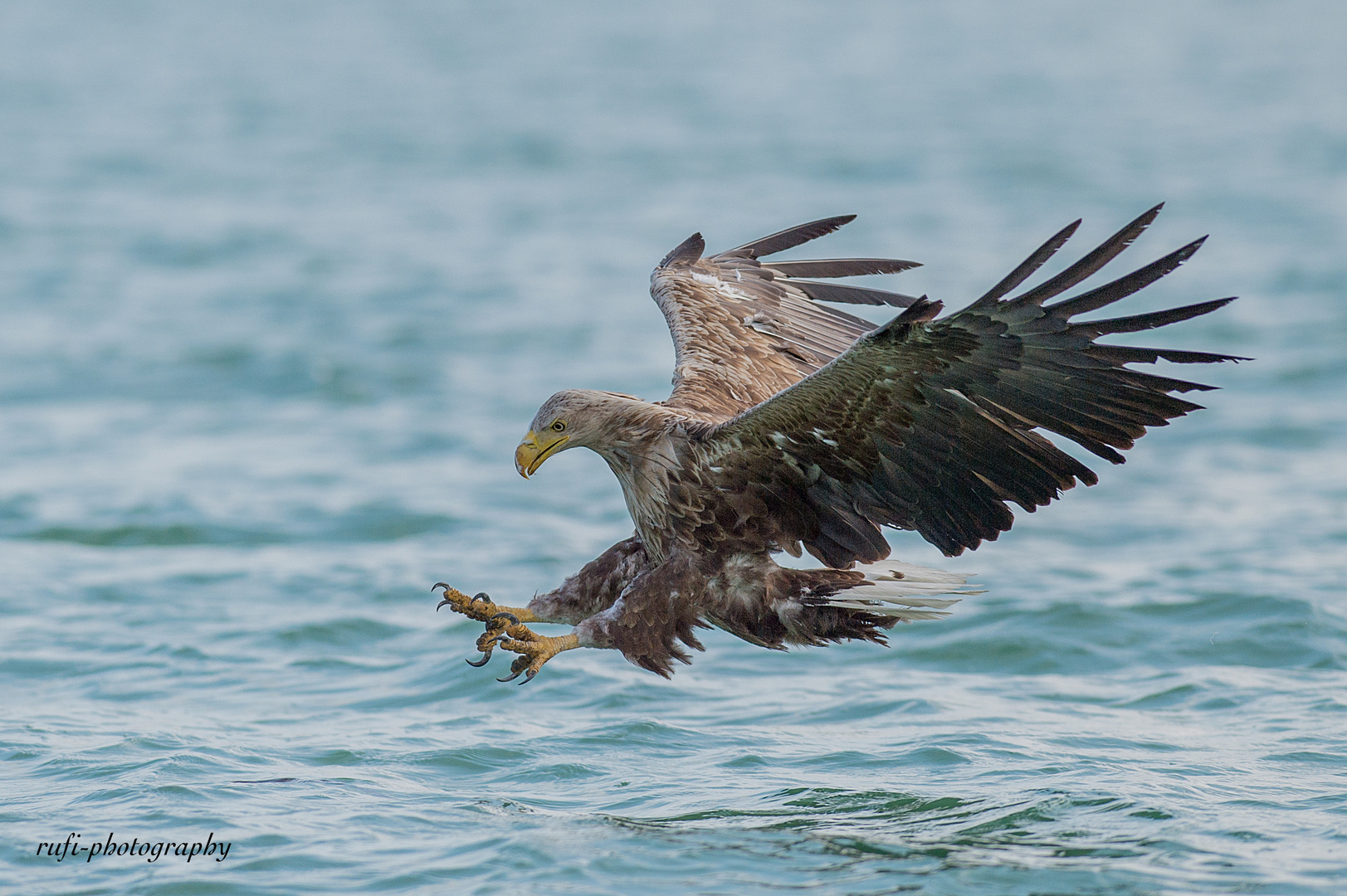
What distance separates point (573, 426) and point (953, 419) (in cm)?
130

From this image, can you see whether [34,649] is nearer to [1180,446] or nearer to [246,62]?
[1180,446]

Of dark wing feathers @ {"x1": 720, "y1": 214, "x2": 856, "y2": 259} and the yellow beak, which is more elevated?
dark wing feathers @ {"x1": 720, "y1": 214, "x2": 856, "y2": 259}

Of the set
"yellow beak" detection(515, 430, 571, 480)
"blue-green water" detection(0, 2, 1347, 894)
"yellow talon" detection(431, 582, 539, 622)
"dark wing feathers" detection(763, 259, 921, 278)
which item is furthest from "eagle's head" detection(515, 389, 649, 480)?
"dark wing feathers" detection(763, 259, 921, 278)

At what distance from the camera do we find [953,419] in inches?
213

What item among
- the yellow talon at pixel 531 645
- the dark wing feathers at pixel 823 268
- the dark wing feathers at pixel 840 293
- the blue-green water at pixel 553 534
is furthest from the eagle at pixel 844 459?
the dark wing feathers at pixel 823 268

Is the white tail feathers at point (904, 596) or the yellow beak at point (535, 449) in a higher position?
the yellow beak at point (535, 449)

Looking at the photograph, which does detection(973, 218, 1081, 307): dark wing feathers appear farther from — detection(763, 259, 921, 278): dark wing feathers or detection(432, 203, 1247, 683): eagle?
detection(763, 259, 921, 278): dark wing feathers

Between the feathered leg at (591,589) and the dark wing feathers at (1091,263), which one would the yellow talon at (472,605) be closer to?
the feathered leg at (591,589)

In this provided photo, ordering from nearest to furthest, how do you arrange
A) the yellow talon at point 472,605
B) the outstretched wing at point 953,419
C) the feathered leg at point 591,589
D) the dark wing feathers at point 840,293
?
1. the outstretched wing at point 953,419
2. the yellow talon at point 472,605
3. the feathered leg at point 591,589
4. the dark wing feathers at point 840,293

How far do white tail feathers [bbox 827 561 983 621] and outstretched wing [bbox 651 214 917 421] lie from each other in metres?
0.92

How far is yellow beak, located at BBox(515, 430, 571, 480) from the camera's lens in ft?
18.9

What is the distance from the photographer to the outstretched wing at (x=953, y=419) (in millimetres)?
5059

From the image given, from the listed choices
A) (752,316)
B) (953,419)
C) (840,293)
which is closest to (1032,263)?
(953,419)

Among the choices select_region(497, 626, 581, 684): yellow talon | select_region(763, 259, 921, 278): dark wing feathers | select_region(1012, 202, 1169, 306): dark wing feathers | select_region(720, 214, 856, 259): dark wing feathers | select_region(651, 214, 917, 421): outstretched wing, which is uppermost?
select_region(720, 214, 856, 259): dark wing feathers
